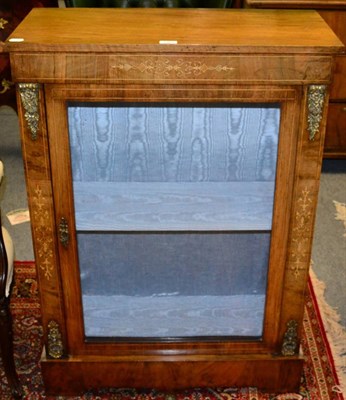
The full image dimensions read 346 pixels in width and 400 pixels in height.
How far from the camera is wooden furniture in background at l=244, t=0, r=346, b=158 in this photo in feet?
8.73

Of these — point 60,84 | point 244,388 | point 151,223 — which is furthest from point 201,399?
point 60,84

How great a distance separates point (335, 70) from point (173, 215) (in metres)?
1.55

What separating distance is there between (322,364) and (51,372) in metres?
0.85

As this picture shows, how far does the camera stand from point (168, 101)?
1493 mm

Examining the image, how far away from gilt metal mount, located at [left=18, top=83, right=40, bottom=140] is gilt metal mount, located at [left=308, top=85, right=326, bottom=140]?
64cm

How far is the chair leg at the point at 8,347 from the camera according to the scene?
1.70m

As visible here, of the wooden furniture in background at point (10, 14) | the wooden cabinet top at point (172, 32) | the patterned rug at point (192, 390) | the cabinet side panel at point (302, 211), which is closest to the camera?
the wooden cabinet top at point (172, 32)

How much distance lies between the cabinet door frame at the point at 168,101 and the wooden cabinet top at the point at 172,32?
98mm

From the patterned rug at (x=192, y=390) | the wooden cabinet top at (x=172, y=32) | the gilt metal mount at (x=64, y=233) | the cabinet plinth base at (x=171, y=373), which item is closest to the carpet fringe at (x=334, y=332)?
the patterned rug at (x=192, y=390)

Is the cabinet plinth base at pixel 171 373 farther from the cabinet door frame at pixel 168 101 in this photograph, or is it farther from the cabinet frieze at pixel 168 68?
the cabinet frieze at pixel 168 68

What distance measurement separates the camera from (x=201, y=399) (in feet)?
6.11

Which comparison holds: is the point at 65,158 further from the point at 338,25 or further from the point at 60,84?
the point at 338,25

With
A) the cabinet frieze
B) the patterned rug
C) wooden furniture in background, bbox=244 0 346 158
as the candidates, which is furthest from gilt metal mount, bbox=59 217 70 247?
wooden furniture in background, bbox=244 0 346 158

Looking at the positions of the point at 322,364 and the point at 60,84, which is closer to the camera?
the point at 60,84
